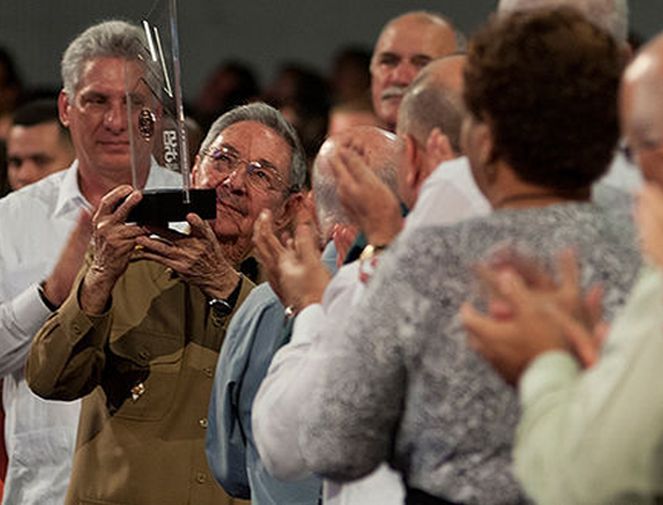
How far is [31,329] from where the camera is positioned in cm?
443

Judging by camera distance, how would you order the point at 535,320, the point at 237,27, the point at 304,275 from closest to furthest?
the point at 535,320 < the point at 304,275 < the point at 237,27

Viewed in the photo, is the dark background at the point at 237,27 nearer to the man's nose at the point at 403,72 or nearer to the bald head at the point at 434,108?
Answer: the man's nose at the point at 403,72

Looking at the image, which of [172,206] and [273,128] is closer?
[172,206]

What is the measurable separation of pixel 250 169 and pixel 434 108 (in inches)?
45.7

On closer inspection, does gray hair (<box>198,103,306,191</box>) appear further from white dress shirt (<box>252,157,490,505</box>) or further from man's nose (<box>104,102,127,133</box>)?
white dress shirt (<box>252,157,490,505</box>)

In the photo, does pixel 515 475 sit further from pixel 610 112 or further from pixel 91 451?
pixel 91 451

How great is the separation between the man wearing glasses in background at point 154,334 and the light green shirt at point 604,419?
6.02 feet

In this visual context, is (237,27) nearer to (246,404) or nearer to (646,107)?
(246,404)

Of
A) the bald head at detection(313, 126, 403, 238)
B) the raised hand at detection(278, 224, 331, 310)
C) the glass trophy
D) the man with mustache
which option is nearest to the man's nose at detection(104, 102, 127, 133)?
the man with mustache

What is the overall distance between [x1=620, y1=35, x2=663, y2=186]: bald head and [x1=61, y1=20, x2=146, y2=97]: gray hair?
239 centimetres

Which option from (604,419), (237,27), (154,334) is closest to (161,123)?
(154,334)

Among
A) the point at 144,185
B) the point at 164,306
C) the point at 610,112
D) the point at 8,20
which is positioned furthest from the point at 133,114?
the point at 8,20

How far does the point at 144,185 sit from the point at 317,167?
38 centimetres

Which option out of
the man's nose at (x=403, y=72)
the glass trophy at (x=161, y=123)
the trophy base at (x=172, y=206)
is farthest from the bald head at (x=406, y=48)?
the trophy base at (x=172, y=206)
